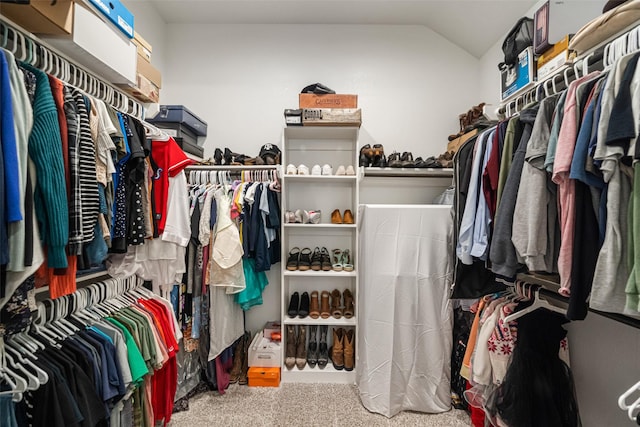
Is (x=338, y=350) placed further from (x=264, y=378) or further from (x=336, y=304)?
(x=264, y=378)

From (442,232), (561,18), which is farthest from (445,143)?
(561,18)

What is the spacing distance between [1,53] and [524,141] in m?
1.68

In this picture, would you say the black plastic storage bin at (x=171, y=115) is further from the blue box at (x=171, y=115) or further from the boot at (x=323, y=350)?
the boot at (x=323, y=350)

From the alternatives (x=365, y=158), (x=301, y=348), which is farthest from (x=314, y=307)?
(x=365, y=158)

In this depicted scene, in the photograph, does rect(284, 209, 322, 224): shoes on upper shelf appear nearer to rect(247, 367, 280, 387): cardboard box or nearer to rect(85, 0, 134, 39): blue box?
rect(247, 367, 280, 387): cardboard box

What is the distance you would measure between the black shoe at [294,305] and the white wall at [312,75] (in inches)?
52.9

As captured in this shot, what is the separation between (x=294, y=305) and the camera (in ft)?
7.86

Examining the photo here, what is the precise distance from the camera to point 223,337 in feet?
6.78

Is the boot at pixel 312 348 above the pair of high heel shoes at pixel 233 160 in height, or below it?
below

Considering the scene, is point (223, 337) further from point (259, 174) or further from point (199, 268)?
point (259, 174)

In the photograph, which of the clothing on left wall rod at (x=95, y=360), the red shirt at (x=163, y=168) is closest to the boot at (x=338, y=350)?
the clothing on left wall rod at (x=95, y=360)

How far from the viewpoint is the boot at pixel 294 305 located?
90.4 inches

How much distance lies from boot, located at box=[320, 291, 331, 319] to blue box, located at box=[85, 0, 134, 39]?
2101 mm

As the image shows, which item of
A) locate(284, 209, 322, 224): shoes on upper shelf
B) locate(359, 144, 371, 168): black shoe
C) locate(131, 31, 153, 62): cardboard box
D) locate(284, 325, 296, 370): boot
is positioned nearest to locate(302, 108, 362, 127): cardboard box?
locate(359, 144, 371, 168): black shoe
